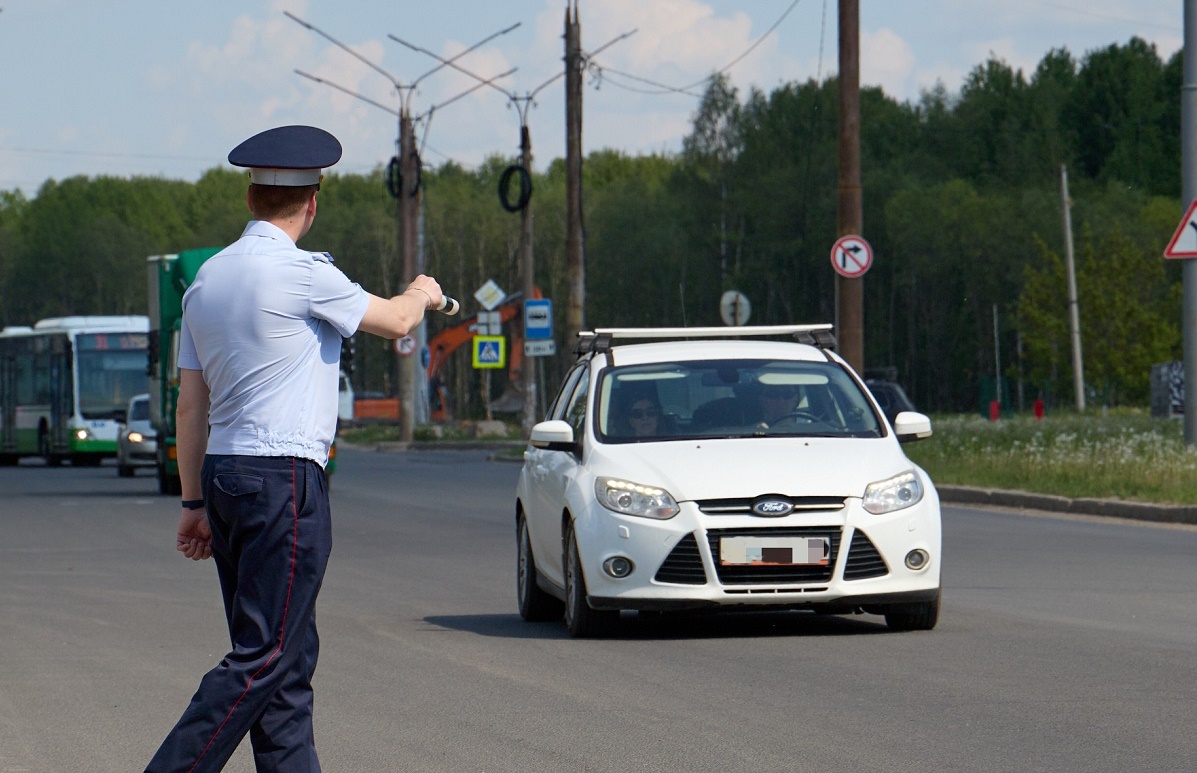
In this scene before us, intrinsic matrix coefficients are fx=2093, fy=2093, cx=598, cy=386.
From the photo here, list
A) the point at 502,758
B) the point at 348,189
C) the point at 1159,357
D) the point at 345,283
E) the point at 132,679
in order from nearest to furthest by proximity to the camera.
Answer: the point at 345,283, the point at 502,758, the point at 132,679, the point at 1159,357, the point at 348,189

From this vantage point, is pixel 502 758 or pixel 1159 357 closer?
pixel 502 758

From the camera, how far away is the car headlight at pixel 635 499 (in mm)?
10258

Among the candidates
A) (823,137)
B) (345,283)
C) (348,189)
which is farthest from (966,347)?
(345,283)

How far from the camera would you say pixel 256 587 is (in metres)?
5.02

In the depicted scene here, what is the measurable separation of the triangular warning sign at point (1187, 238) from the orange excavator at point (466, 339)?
1341 inches

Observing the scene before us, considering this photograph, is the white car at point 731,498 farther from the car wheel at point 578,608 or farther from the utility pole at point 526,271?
the utility pole at point 526,271

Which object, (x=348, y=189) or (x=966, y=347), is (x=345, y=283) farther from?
(x=348, y=189)

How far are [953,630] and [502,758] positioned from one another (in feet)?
14.0

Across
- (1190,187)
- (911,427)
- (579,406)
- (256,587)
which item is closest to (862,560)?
(911,427)

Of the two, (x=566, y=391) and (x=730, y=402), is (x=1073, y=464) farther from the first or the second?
(x=730, y=402)

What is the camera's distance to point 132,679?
367 inches

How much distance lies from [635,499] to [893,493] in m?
1.28

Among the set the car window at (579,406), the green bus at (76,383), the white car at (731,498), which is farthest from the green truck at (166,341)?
the white car at (731,498)

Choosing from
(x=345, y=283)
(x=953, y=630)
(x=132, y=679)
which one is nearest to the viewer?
(x=345, y=283)
